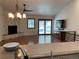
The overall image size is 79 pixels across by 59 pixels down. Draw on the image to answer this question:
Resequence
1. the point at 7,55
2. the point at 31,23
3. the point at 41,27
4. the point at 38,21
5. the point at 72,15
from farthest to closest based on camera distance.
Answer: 1. the point at 41,27
2. the point at 38,21
3. the point at 31,23
4. the point at 72,15
5. the point at 7,55

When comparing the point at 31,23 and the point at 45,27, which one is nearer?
the point at 31,23

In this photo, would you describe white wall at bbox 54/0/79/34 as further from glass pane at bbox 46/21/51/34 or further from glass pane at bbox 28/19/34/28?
glass pane at bbox 28/19/34/28

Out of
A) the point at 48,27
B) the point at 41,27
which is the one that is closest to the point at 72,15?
the point at 48,27

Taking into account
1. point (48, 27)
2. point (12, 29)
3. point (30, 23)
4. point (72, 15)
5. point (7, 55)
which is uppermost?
Answer: point (72, 15)

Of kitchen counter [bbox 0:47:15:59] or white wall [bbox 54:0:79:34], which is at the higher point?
white wall [bbox 54:0:79:34]

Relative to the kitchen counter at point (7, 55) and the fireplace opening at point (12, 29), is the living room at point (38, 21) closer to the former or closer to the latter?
the fireplace opening at point (12, 29)

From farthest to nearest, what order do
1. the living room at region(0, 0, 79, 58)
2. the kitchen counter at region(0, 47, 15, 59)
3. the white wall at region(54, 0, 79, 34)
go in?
the living room at region(0, 0, 79, 58), the white wall at region(54, 0, 79, 34), the kitchen counter at region(0, 47, 15, 59)

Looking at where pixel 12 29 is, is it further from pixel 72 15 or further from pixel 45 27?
pixel 72 15

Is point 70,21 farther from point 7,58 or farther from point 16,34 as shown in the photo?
point 7,58

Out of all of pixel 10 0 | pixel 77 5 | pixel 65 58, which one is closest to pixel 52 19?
pixel 77 5

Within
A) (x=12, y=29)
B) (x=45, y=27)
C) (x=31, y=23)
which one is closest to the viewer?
(x=12, y=29)

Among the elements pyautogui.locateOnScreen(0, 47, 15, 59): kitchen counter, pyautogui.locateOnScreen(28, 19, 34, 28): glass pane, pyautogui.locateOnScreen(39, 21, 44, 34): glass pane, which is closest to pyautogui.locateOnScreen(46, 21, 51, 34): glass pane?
pyautogui.locateOnScreen(39, 21, 44, 34): glass pane

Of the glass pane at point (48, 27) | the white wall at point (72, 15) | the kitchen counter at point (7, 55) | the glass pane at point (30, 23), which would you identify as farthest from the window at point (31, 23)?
the kitchen counter at point (7, 55)

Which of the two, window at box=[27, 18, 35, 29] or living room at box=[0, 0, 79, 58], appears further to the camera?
window at box=[27, 18, 35, 29]
